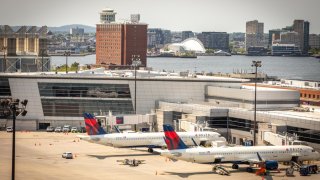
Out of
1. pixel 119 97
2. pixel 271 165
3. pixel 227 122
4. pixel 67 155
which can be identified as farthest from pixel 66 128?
pixel 271 165

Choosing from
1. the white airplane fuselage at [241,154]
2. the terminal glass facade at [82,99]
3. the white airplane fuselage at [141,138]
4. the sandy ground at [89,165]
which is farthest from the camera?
the terminal glass facade at [82,99]

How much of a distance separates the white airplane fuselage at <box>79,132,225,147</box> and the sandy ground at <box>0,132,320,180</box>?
158 centimetres

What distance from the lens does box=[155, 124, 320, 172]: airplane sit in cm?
8469

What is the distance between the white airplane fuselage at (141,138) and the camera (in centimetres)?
9838

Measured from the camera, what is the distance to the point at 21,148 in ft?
346

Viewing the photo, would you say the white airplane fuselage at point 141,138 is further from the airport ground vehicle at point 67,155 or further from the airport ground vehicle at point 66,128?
the airport ground vehicle at point 66,128

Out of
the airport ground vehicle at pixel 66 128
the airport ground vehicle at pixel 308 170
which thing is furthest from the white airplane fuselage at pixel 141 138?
the airport ground vehicle at pixel 66 128

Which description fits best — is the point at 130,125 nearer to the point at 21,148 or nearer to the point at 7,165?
the point at 21,148

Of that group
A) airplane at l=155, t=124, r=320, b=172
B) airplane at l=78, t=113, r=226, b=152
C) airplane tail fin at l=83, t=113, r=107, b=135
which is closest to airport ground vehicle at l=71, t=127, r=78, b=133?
airplane at l=78, t=113, r=226, b=152

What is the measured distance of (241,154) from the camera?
87500mm

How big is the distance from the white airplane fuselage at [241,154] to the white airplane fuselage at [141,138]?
14601 mm

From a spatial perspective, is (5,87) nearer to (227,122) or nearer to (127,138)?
(127,138)

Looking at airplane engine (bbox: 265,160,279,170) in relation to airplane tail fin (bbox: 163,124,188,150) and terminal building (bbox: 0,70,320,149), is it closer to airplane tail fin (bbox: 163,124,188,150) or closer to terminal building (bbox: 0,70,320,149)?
airplane tail fin (bbox: 163,124,188,150)

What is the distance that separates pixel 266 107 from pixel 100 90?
2752 centimetres
